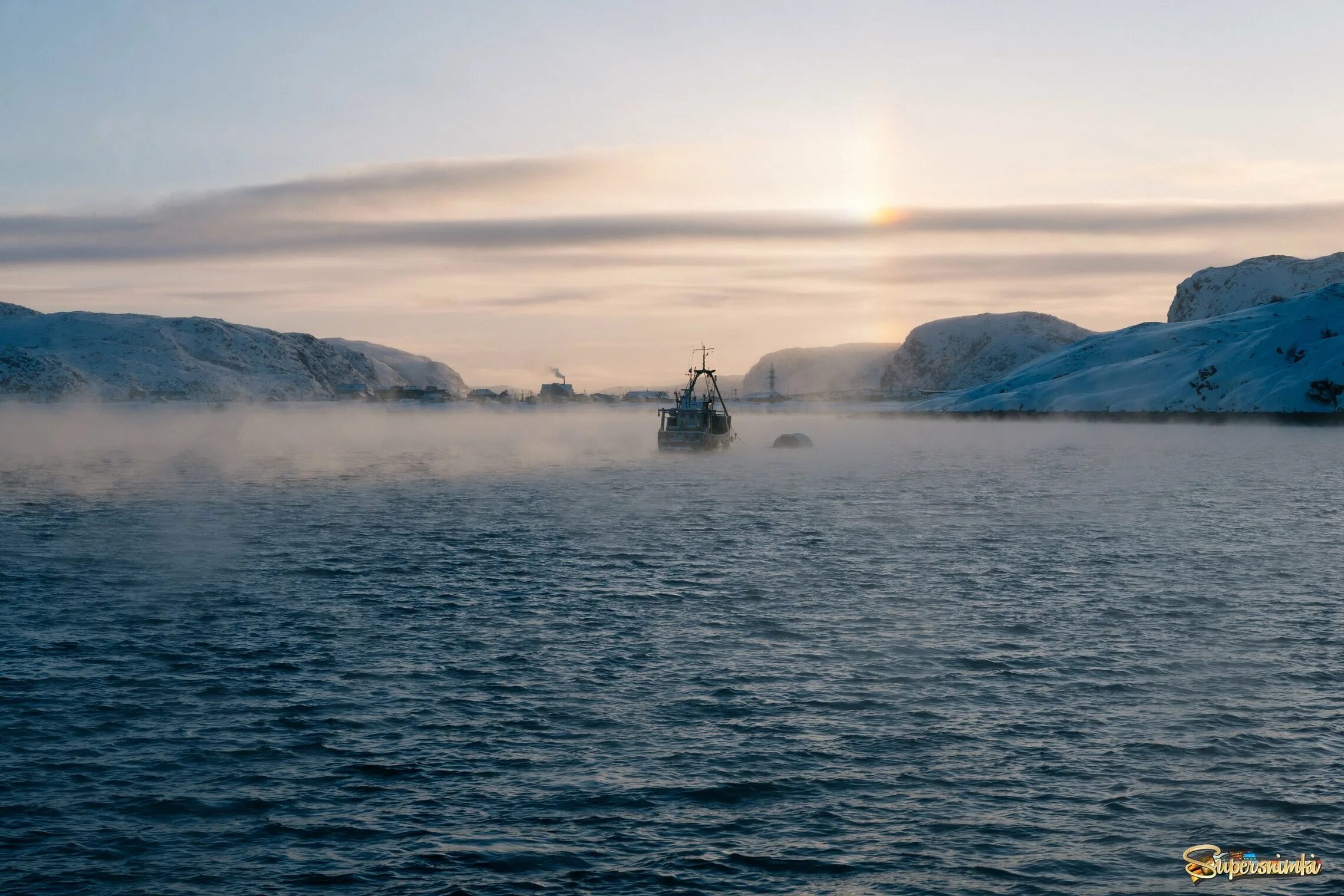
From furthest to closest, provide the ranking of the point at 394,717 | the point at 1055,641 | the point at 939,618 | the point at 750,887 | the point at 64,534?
the point at 64,534
the point at 939,618
the point at 1055,641
the point at 394,717
the point at 750,887

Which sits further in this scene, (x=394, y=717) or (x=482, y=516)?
(x=482, y=516)

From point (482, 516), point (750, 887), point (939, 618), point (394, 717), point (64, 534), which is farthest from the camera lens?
point (482, 516)

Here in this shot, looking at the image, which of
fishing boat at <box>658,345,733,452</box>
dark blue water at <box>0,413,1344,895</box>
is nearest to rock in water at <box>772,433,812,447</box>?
fishing boat at <box>658,345,733,452</box>

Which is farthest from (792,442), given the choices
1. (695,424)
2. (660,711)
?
(660,711)

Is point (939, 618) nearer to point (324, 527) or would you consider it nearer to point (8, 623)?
point (8, 623)

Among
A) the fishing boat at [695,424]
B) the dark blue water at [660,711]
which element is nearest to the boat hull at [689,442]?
the fishing boat at [695,424]

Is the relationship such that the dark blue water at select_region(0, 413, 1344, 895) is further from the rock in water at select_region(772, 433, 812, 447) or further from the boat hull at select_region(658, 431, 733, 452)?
the rock in water at select_region(772, 433, 812, 447)

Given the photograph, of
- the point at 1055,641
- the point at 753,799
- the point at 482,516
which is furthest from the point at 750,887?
the point at 482,516
